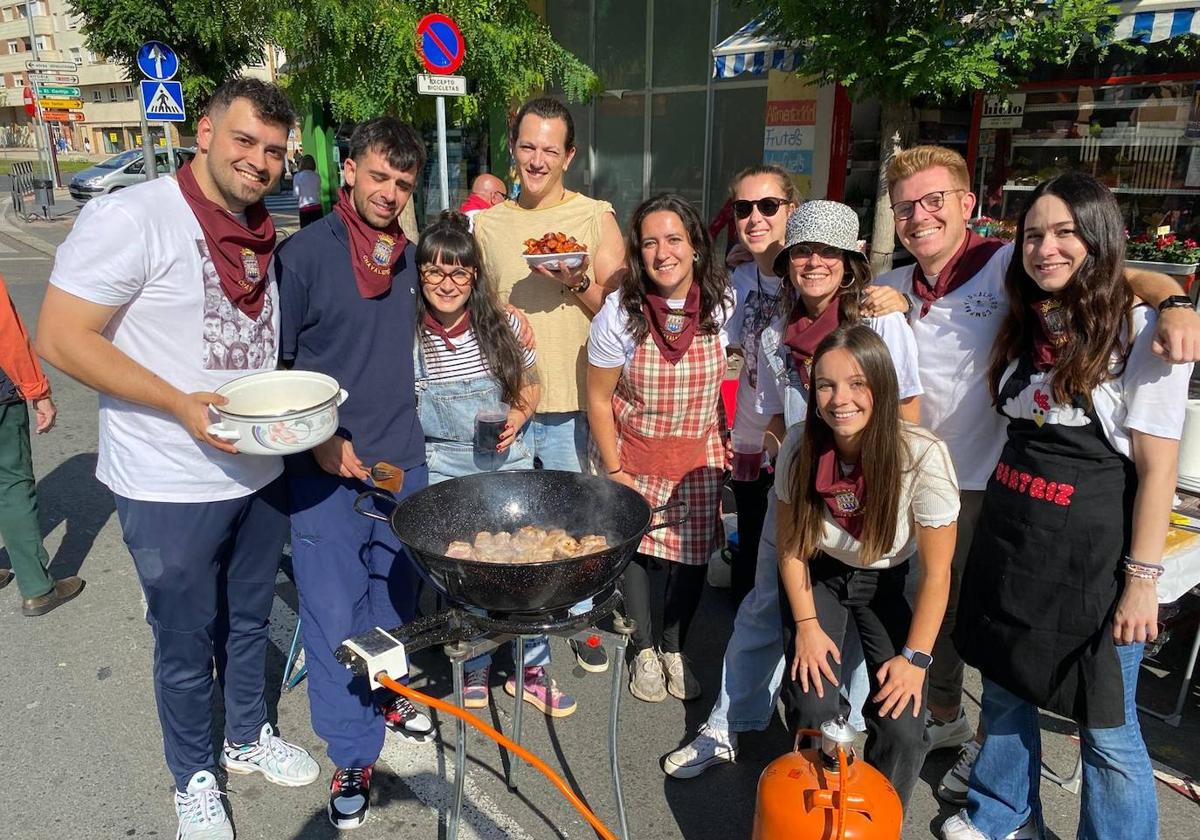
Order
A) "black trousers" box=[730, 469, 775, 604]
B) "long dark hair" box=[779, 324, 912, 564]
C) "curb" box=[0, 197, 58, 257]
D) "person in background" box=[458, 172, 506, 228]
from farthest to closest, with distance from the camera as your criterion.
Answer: "curb" box=[0, 197, 58, 257] → "person in background" box=[458, 172, 506, 228] → "black trousers" box=[730, 469, 775, 604] → "long dark hair" box=[779, 324, 912, 564]

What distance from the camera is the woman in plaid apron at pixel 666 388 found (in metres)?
2.84

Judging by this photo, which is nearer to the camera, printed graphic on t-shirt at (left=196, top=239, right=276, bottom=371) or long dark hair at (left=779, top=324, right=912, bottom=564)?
long dark hair at (left=779, top=324, right=912, bottom=564)

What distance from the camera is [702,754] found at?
9.32ft

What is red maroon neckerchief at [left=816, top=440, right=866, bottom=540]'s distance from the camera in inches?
88.4

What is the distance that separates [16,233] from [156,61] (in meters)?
10.7

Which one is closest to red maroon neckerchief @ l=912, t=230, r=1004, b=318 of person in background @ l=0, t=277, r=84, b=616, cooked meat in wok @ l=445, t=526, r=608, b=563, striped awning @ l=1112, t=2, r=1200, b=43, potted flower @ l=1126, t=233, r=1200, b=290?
cooked meat in wok @ l=445, t=526, r=608, b=563

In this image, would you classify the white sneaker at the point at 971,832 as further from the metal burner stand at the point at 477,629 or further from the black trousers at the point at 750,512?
the metal burner stand at the point at 477,629

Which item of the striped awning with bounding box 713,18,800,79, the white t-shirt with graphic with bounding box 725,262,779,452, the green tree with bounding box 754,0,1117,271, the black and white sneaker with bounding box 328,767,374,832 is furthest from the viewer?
the striped awning with bounding box 713,18,800,79

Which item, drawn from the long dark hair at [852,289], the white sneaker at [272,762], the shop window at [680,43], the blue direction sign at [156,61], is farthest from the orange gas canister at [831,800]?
the blue direction sign at [156,61]

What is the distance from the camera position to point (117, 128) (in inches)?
2029

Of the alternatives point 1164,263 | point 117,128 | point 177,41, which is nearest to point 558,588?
point 1164,263

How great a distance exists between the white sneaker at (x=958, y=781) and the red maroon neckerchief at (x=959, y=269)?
148cm

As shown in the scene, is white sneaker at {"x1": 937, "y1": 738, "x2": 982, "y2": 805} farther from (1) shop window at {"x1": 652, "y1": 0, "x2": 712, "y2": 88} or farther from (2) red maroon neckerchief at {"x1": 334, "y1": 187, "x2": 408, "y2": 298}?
(1) shop window at {"x1": 652, "y1": 0, "x2": 712, "y2": 88}

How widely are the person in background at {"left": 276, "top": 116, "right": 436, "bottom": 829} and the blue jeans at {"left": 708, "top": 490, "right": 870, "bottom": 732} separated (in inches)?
46.5
